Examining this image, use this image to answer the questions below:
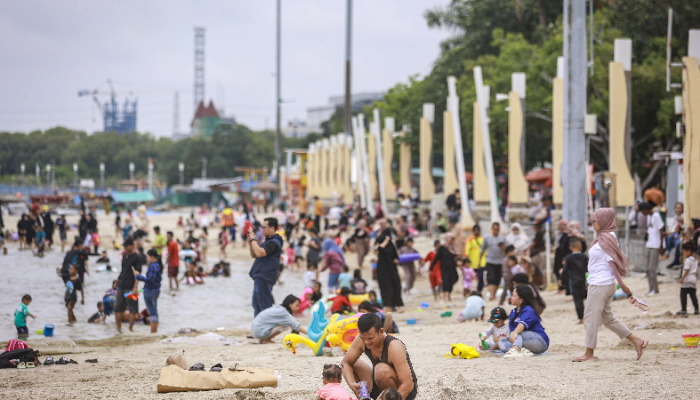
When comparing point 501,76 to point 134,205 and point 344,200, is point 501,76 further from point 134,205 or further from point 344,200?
point 134,205

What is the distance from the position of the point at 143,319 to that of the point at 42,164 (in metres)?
56.1

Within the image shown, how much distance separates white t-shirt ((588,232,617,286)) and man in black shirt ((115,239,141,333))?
7.74 metres

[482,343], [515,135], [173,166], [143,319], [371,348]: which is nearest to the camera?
[371,348]

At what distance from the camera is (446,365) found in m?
7.83

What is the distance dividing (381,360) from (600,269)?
3065mm

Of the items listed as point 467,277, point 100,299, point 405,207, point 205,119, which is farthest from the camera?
point 205,119

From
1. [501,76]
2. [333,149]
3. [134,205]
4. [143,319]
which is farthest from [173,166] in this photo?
[143,319]

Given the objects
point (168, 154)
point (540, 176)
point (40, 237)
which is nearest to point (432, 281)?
point (40, 237)

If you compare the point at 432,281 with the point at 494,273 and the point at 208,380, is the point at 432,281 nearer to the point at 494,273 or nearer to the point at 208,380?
the point at 494,273

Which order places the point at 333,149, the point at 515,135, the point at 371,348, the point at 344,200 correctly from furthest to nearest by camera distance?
the point at 333,149 → the point at 344,200 → the point at 515,135 → the point at 371,348

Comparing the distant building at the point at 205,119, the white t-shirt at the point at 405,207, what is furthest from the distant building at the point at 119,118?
the white t-shirt at the point at 405,207

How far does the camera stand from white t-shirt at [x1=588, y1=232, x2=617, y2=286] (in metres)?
7.50

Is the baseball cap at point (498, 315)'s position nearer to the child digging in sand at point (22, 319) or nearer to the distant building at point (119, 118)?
the child digging in sand at point (22, 319)

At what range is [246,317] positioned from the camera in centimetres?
1497
